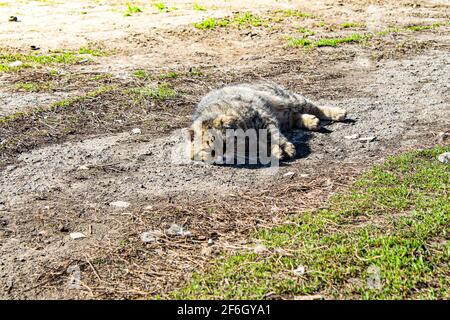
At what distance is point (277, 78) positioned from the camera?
Result: 11031 millimetres

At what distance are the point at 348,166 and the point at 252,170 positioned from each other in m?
1.15

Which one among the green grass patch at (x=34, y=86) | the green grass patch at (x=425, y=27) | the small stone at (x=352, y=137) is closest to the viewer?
the small stone at (x=352, y=137)

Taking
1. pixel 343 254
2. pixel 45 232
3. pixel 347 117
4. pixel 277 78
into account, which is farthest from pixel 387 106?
pixel 45 232

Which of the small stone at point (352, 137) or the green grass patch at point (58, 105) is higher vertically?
the green grass patch at point (58, 105)

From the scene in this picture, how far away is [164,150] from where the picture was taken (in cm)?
726

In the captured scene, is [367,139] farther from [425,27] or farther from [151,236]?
[425,27]

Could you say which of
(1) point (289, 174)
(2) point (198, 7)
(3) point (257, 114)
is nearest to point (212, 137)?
(3) point (257, 114)

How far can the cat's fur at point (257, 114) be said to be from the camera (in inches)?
261

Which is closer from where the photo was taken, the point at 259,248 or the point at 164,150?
the point at 259,248

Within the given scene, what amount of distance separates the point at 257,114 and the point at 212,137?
816 mm

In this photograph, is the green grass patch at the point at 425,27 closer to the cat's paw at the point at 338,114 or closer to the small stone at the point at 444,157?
the cat's paw at the point at 338,114

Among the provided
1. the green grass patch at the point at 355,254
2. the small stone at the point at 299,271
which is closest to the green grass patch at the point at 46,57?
the green grass patch at the point at 355,254

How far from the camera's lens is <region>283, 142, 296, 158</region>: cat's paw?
6.74m

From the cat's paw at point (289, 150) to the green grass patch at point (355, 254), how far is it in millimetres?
1317
